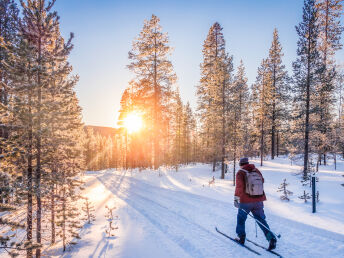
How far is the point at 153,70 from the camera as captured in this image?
71.9ft

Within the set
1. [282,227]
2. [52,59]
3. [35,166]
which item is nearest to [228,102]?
[282,227]

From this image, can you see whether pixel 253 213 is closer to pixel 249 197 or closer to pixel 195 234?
pixel 249 197

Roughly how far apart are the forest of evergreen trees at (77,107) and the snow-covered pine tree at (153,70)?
0.11 m

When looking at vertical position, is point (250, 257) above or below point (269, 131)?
below

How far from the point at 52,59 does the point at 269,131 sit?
1110 inches

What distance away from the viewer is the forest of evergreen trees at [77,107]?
24.4 ft

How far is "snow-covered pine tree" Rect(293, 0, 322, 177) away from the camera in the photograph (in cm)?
1594

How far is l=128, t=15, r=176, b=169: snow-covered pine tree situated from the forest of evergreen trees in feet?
0.36

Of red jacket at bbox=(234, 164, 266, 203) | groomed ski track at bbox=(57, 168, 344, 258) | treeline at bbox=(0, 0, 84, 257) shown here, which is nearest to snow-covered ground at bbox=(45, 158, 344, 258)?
groomed ski track at bbox=(57, 168, 344, 258)

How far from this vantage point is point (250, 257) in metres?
4.88

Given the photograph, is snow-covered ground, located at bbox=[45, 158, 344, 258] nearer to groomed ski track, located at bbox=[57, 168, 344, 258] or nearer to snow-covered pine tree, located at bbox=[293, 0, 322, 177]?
groomed ski track, located at bbox=[57, 168, 344, 258]

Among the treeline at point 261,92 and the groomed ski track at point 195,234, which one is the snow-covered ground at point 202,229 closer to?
the groomed ski track at point 195,234

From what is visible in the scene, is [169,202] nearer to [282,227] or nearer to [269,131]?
[282,227]

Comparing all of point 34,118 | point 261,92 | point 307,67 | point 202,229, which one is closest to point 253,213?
point 202,229
